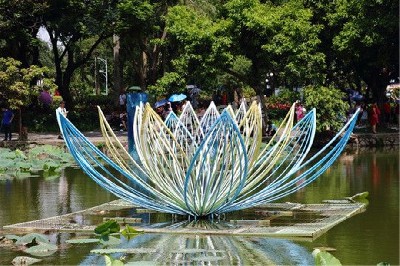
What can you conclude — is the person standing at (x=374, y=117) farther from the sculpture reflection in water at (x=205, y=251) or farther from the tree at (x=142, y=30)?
the sculpture reflection in water at (x=205, y=251)

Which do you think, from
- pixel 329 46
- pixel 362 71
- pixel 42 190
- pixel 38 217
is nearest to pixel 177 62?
pixel 329 46

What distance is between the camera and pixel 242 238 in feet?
39.7

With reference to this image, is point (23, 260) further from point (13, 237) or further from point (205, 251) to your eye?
point (205, 251)

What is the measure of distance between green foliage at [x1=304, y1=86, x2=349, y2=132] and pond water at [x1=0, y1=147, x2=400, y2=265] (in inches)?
349

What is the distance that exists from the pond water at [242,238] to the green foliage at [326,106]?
886 cm

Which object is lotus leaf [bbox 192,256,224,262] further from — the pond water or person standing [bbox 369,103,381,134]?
person standing [bbox 369,103,381,134]

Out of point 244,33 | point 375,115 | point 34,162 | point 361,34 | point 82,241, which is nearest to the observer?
point 82,241

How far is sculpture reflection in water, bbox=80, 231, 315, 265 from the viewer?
1051 cm

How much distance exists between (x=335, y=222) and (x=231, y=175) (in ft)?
5.66

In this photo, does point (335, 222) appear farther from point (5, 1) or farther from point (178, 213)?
point (5, 1)

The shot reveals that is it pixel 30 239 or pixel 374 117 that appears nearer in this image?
pixel 30 239

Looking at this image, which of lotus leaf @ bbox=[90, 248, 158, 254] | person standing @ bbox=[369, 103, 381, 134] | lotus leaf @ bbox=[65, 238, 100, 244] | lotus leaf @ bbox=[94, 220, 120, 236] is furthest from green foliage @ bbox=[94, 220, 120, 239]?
person standing @ bbox=[369, 103, 381, 134]

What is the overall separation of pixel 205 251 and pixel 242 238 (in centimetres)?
117

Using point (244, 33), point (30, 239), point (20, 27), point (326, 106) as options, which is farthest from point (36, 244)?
point (20, 27)
